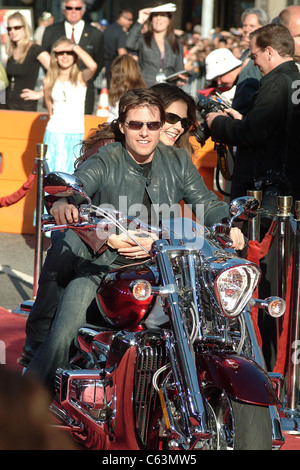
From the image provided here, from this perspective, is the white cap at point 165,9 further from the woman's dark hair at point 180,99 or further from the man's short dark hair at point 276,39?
the woman's dark hair at point 180,99

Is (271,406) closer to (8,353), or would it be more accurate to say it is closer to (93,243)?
(93,243)

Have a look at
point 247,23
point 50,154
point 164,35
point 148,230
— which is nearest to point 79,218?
point 148,230

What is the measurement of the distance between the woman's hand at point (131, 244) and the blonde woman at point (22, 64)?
23.5 ft

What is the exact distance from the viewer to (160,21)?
11.0 metres

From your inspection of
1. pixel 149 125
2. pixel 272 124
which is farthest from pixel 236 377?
pixel 272 124

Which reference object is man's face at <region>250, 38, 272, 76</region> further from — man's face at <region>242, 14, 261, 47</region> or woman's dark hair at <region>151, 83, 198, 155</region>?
man's face at <region>242, 14, 261, 47</region>

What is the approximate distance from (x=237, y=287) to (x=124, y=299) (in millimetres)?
489

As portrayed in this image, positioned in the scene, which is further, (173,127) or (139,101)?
(173,127)

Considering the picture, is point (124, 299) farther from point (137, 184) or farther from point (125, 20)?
point (125, 20)

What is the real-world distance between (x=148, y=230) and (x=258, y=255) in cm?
184

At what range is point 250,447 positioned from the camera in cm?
280

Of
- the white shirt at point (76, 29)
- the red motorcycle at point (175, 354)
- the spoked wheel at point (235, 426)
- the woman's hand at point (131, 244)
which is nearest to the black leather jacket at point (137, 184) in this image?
the woman's hand at point (131, 244)

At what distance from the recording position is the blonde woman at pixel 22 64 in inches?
408

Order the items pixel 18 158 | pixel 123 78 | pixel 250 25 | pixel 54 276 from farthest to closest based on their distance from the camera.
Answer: pixel 18 158 < pixel 250 25 < pixel 123 78 < pixel 54 276
